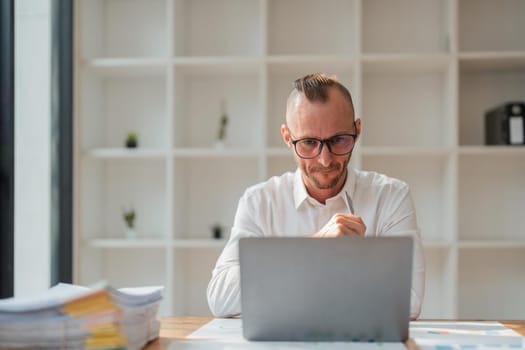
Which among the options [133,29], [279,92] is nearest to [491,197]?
[279,92]

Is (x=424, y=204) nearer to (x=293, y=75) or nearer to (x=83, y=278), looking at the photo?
(x=293, y=75)

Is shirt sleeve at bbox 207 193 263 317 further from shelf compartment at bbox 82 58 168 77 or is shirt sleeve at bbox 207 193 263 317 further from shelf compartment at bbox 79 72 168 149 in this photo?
shelf compartment at bbox 79 72 168 149

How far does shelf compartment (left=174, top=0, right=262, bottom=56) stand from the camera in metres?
3.56

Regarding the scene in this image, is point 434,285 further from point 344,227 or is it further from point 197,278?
point 344,227

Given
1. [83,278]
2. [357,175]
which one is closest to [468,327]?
[357,175]

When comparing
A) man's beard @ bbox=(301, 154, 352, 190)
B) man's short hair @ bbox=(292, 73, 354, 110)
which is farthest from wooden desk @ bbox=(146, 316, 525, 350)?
man's short hair @ bbox=(292, 73, 354, 110)

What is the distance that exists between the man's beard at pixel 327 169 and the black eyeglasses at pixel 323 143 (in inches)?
1.8

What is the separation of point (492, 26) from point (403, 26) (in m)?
0.46

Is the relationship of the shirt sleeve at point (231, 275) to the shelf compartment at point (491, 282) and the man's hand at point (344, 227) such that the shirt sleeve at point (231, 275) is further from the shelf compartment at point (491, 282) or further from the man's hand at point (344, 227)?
the shelf compartment at point (491, 282)

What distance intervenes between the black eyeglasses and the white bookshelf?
1.21m

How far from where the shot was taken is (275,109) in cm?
353

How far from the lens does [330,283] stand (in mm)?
1238

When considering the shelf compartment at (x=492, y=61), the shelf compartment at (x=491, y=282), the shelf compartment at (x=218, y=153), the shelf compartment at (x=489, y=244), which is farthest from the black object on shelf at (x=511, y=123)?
the shelf compartment at (x=218, y=153)

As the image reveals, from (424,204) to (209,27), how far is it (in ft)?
4.95
